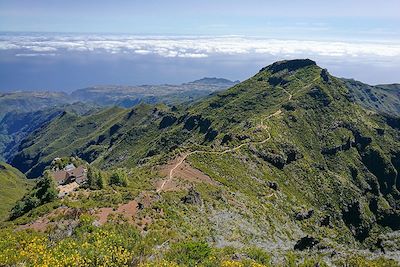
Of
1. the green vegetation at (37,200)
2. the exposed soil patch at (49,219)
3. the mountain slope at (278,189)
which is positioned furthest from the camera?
the mountain slope at (278,189)

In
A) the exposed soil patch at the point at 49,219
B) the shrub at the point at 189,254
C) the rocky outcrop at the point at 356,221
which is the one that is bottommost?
the rocky outcrop at the point at 356,221

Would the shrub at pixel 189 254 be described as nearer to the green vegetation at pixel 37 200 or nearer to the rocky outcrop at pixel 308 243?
the rocky outcrop at pixel 308 243

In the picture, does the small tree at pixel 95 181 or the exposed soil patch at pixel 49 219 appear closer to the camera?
the exposed soil patch at pixel 49 219

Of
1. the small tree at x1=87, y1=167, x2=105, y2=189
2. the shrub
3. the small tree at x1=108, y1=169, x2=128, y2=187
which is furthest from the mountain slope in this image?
the small tree at x1=87, y1=167, x2=105, y2=189

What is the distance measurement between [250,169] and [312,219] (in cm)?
2548

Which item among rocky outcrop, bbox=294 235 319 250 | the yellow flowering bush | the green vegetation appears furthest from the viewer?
the green vegetation

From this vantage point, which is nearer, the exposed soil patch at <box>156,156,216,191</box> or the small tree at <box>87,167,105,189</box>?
the small tree at <box>87,167,105,189</box>

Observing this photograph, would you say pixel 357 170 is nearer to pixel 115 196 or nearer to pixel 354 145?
pixel 354 145

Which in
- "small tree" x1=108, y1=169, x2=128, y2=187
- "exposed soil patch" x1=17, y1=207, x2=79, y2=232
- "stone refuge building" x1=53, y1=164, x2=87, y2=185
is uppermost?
"exposed soil patch" x1=17, y1=207, x2=79, y2=232

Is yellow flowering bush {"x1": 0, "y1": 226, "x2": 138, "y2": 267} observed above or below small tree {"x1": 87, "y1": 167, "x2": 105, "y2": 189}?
above

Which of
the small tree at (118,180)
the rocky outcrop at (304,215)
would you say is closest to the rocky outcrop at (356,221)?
the rocky outcrop at (304,215)

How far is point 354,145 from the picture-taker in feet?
638

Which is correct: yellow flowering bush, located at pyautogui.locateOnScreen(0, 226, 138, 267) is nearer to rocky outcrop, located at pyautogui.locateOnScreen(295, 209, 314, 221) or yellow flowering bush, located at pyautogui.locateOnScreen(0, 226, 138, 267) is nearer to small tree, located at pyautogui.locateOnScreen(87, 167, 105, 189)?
small tree, located at pyautogui.locateOnScreen(87, 167, 105, 189)

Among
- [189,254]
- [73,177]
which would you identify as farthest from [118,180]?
[189,254]
